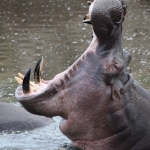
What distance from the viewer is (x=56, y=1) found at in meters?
18.9

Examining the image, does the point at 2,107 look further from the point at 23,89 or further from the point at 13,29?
the point at 13,29

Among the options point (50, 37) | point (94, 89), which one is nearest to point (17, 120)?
point (94, 89)

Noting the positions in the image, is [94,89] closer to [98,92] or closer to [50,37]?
[98,92]

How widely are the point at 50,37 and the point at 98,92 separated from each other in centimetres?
856

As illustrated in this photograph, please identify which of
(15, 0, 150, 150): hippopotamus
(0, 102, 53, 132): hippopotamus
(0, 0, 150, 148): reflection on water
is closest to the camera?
(15, 0, 150, 150): hippopotamus

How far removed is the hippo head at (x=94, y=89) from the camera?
310 centimetres

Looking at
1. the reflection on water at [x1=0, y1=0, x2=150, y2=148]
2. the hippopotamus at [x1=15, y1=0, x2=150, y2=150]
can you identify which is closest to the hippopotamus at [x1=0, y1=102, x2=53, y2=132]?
the reflection on water at [x1=0, y1=0, x2=150, y2=148]

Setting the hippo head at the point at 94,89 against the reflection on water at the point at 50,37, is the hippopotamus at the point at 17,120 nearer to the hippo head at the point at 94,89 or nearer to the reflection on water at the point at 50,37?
the reflection on water at the point at 50,37

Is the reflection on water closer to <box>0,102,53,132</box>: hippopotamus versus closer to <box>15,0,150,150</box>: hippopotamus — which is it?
<box>0,102,53,132</box>: hippopotamus

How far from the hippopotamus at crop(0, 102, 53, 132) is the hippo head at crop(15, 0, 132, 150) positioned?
137 cm

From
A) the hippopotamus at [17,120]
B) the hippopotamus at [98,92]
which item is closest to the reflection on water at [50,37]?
the hippopotamus at [17,120]

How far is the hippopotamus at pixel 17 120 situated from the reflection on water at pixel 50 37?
207 mm

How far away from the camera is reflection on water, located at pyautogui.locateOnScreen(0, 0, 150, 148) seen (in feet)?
25.6

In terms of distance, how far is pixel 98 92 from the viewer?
3.12 meters
